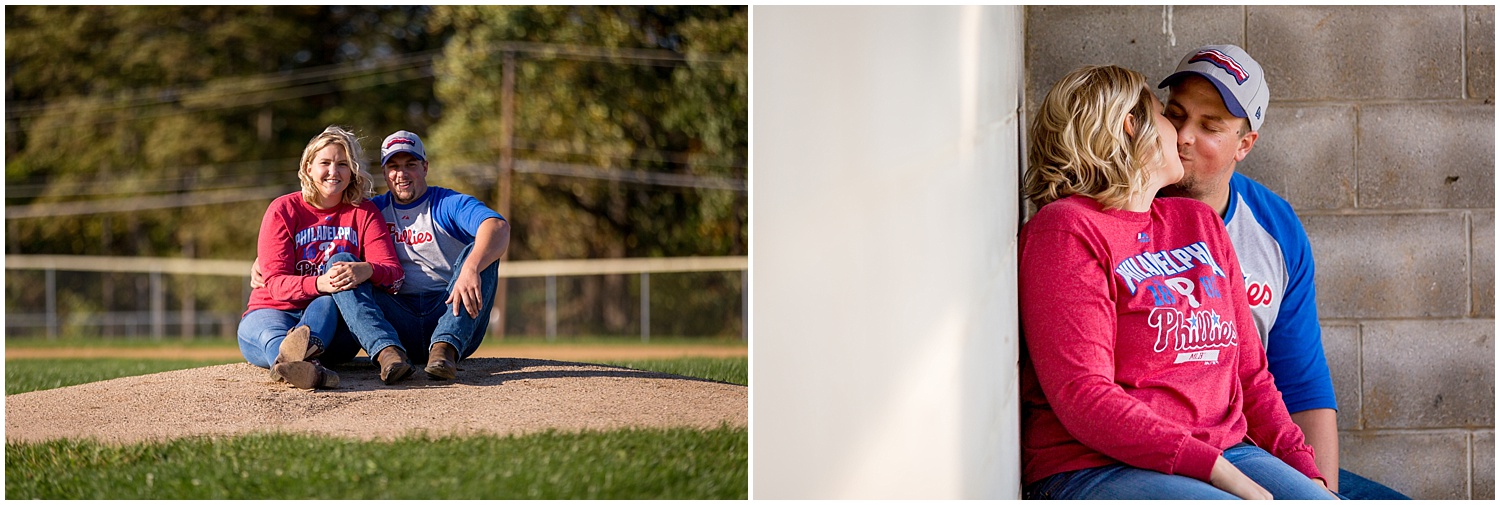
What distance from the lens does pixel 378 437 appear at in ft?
7.36

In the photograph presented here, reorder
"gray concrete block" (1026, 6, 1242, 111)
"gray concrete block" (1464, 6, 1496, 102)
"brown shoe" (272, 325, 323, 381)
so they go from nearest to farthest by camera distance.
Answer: "brown shoe" (272, 325, 323, 381)
"gray concrete block" (1026, 6, 1242, 111)
"gray concrete block" (1464, 6, 1496, 102)

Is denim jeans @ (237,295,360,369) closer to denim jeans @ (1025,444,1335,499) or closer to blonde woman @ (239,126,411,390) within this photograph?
blonde woman @ (239,126,411,390)

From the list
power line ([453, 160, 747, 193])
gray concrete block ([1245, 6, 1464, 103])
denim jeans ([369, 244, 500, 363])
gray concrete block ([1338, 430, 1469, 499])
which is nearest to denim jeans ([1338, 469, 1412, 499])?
gray concrete block ([1338, 430, 1469, 499])

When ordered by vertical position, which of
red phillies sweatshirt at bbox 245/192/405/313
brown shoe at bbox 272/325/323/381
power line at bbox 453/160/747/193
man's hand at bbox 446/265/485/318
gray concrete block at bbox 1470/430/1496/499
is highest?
power line at bbox 453/160/747/193

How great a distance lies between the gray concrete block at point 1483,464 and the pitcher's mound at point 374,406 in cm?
261

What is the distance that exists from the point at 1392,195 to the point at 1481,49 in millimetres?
548

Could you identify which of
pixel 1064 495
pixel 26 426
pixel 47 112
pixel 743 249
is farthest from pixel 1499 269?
pixel 47 112

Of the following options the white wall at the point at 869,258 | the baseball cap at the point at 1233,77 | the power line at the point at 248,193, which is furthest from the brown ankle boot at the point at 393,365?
the power line at the point at 248,193

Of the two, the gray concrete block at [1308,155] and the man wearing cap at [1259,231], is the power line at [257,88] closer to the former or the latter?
the gray concrete block at [1308,155]

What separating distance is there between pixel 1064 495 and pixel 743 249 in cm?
1284

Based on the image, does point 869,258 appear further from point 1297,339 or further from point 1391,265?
point 1391,265

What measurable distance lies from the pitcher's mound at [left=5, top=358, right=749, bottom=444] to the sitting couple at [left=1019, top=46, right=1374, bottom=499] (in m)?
0.68

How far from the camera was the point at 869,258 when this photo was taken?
147cm

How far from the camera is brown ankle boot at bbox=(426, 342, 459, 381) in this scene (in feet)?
8.20
